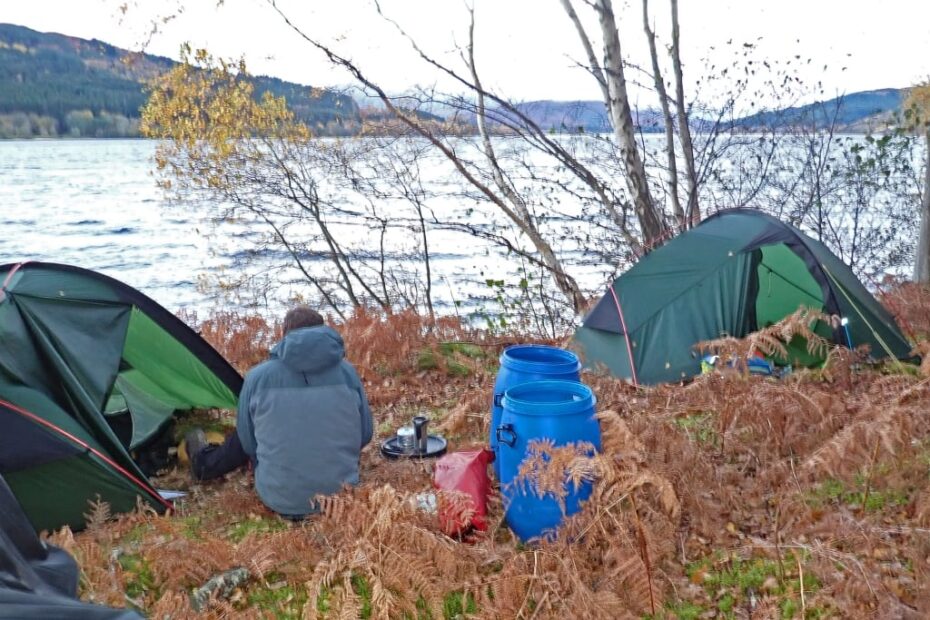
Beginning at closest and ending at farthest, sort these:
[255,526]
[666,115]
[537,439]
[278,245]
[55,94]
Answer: [537,439] → [255,526] → [666,115] → [278,245] → [55,94]

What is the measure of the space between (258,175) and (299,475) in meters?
9.82

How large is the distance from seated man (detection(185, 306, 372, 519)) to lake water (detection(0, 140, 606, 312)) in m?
9.33

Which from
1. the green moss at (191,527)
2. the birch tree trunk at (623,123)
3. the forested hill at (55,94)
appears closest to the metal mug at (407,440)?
the green moss at (191,527)

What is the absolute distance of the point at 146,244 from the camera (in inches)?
1419

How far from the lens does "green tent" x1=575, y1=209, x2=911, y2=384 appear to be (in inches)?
271

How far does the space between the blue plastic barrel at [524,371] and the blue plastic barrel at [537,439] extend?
0.40m

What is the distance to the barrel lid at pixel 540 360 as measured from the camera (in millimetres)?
4504

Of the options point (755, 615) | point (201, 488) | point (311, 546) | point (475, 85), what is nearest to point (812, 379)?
point (755, 615)

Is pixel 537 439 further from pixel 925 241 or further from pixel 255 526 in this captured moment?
pixel 925 241

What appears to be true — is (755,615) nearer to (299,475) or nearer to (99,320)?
(299,475)

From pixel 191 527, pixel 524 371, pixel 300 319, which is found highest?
pixel 300 319

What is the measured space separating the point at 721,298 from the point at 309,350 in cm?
432

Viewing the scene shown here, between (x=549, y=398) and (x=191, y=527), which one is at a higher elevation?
(x=549, y=398)

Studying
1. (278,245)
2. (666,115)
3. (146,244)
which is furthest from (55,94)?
(666,115)
